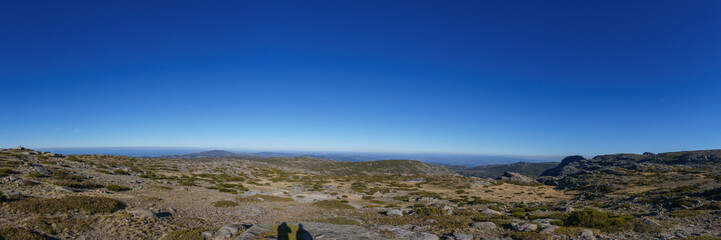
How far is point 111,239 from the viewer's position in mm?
11898

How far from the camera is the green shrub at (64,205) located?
46.2 feet

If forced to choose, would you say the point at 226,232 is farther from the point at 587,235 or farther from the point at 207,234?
the point at 587,235

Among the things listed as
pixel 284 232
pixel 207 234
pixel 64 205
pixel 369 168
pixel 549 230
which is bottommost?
pixel 369 168

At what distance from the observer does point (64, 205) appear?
590 inches

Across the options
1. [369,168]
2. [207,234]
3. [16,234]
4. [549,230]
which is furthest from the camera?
[369,168]

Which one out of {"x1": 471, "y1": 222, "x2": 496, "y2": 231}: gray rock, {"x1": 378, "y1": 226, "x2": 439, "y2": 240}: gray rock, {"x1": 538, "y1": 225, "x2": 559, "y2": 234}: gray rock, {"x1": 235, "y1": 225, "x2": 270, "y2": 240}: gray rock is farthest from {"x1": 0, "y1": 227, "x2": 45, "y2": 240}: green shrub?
{"x1": 538, "y1": 225, "x2": 559, "y2": 234}: gray rock

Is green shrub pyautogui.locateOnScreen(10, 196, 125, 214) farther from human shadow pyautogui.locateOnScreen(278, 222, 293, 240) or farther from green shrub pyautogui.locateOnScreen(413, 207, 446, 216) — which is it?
green shrub pyautogui.locateOnScreen(413, 207, 446, 216)

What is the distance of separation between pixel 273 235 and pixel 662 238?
69.0 feet

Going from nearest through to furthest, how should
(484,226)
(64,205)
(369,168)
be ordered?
(64,205) < (484,226) < (369,168)

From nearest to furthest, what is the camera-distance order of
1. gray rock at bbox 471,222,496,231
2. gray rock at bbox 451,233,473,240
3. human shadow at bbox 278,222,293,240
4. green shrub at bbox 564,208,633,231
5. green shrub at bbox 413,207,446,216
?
human shadow at bbox 278,222,293,240
gray rock at bbox 451,233,473,240
green shrub at bbox 564,208,633,231
gray rock at bbox 471,222,496,231
green shrub at bbox 413,207,446,216

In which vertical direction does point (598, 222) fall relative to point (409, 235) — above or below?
above

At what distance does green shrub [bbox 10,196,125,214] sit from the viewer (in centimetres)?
1407

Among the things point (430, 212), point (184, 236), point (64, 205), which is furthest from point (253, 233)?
point (430, 212)

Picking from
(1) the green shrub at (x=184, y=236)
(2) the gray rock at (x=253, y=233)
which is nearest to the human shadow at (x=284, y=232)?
(2) the gray rock at (x=253, y=233)
